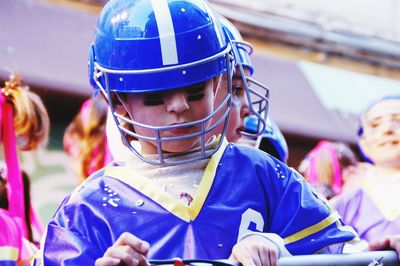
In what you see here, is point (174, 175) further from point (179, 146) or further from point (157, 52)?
point (157, 52)

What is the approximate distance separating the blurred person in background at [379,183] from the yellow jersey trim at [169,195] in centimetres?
249

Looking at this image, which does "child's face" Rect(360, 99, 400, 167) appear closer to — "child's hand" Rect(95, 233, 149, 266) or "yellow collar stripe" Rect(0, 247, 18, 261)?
"yellow collar stripe" Rect(0, 247, 18, 261)

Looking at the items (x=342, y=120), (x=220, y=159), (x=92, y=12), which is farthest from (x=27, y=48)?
(x=220, y=159)

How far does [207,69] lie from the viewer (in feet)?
8.10

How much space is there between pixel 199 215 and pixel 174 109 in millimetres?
276

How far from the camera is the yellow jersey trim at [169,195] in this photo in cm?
241

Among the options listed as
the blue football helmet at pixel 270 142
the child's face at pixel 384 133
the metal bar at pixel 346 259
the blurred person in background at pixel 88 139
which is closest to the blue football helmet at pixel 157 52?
the metal bar at pixel 346 259

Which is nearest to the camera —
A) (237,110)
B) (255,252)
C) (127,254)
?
(127,254)

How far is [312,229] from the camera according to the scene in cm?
244

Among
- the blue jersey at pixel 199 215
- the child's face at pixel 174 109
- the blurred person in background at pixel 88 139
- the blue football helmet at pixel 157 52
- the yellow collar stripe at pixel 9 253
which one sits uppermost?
the blue football helmet at pixel 157 52

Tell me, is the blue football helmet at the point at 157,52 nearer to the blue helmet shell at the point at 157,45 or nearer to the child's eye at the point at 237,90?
the blue helmet shell at the point at 157,45

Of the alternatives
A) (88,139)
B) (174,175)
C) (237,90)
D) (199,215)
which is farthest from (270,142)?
(88,139)

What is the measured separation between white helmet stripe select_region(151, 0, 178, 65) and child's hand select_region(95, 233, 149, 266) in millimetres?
584

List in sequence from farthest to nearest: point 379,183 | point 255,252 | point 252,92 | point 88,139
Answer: point 88,139, point 379,183, point 252,92, point 255,252
